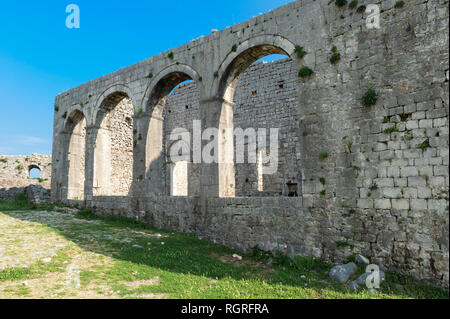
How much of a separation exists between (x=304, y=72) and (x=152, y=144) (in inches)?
225

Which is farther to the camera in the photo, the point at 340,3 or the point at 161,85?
the point at 161,85

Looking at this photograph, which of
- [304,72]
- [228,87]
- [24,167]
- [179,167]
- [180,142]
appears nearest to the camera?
[304,72]

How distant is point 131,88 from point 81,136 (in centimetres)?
535

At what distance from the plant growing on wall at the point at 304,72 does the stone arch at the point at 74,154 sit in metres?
10.3

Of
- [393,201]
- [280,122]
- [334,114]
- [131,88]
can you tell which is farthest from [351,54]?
[131,88]

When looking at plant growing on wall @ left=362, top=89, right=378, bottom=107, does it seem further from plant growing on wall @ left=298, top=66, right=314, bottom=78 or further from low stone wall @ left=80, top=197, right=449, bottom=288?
low stone wall @ left=80, top=197, right=449, bottom=288

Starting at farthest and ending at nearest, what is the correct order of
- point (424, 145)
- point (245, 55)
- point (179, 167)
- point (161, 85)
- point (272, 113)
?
point (179, 167), point (272, 113), point (161, 85), point (245, 55), point (424, 145)

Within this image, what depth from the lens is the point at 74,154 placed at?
1418cm

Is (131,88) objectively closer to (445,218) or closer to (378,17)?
(378,17)

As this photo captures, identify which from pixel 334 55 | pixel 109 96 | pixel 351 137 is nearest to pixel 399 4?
pixel 334 55

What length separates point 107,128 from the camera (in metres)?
12.7

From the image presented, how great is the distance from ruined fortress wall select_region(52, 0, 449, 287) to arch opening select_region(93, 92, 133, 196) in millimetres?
5002

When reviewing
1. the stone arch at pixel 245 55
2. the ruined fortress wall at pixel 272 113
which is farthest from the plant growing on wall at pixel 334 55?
the ruined fortress wall at pixel 272 113

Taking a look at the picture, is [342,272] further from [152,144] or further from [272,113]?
[272,113]
